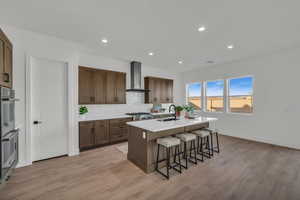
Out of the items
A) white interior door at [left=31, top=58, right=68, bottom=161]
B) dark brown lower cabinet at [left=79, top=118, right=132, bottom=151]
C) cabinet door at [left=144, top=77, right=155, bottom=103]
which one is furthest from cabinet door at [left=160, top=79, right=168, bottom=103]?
white interior door at [left=31, top=58, right=68, bottom=161]

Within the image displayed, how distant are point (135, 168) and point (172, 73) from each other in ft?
16.8

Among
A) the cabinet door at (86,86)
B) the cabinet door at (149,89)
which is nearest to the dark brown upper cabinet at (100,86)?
the cabinet door at (86,86)

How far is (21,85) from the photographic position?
264cm

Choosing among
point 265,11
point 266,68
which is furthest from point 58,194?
point 266,68

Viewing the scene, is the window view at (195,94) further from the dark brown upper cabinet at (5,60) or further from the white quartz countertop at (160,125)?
the dark brown upper cabinet at (5,60)

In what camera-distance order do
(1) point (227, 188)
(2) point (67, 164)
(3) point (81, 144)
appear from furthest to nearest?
1. (3) point (81, 144)
2. (2) point (67, 164)
3. (1) point (227, 188)

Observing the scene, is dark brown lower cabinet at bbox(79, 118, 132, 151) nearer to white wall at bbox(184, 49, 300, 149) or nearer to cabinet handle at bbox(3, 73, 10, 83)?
cabinet handle at bbox(3, 73, 10, 83)

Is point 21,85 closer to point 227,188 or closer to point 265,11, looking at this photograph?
point 227,188

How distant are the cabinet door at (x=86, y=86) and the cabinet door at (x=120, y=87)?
798 millimetres

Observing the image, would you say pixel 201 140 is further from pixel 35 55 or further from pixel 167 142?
pixel 35 55

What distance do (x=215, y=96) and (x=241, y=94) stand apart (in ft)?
3.14

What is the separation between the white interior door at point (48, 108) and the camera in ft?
9.38

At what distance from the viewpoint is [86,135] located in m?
3.54

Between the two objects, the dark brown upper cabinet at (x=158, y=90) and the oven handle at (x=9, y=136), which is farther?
the dark brown upper cabinet at (x=158, y=90)
